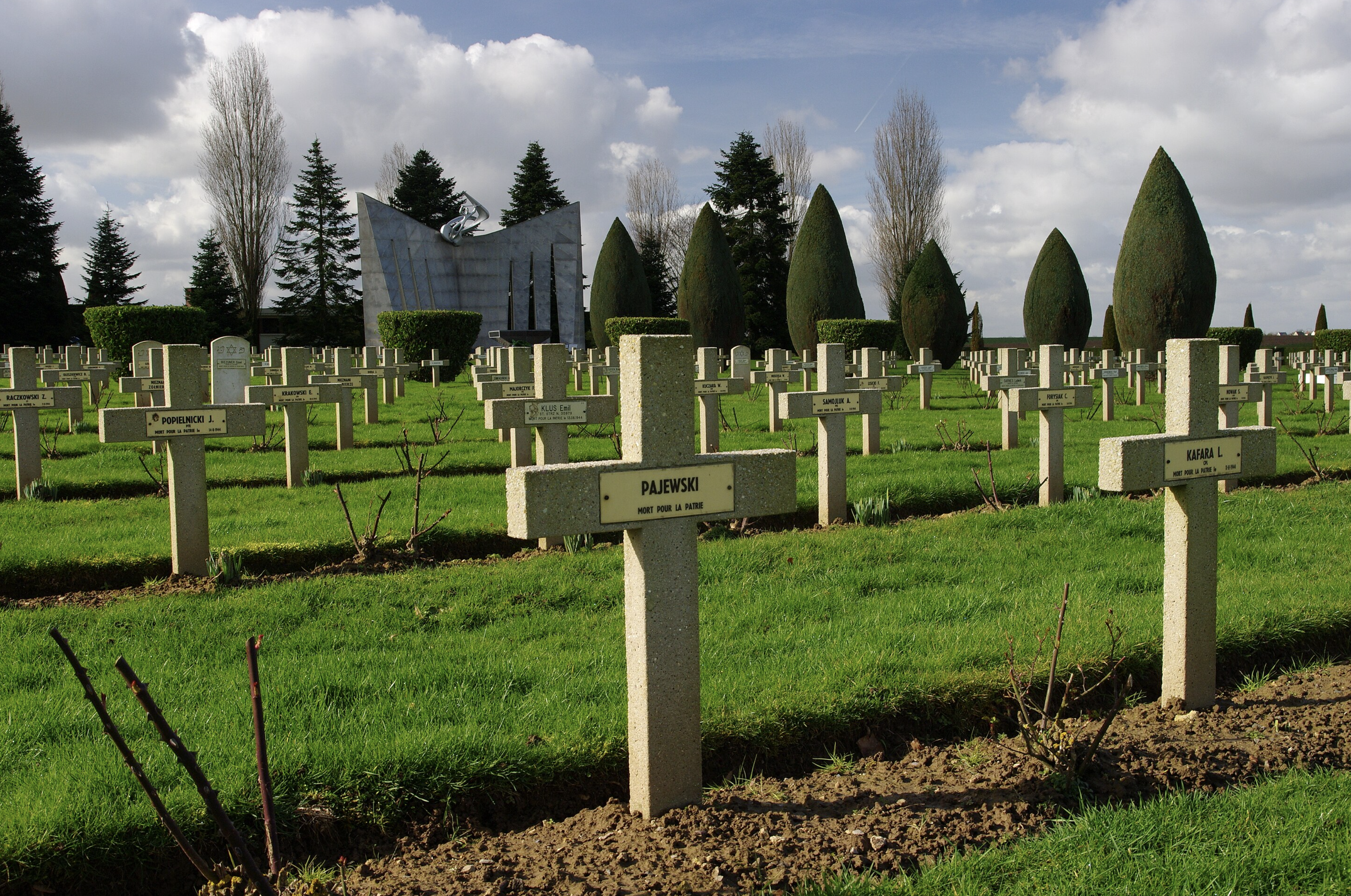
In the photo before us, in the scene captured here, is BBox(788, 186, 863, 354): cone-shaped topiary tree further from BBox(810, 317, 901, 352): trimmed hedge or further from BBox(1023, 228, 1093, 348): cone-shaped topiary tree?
BBox(1023, 228, 1093, 348): cone-shaped topiary tree

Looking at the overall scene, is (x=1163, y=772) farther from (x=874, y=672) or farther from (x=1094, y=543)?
(x=1094, y=543)

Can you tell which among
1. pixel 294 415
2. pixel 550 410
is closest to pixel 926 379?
pixel 294 415

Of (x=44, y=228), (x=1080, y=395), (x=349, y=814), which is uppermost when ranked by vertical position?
(x=44, y=228)

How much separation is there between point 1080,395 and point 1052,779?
20.3ft

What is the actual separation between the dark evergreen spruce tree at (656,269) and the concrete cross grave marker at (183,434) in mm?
42274

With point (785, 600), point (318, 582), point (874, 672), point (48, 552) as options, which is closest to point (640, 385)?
point (874, 672)

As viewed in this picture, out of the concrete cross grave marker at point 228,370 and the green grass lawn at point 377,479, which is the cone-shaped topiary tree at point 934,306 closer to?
the green grass lawn at point 377,479

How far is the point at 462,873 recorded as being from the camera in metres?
2.66

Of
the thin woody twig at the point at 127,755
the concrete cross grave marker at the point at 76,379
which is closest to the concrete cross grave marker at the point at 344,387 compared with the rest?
the concrete cross grave marker at the point at 76,379

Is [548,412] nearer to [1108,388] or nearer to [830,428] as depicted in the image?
[830,428]

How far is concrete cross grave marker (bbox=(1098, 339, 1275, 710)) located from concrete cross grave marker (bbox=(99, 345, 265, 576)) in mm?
5055

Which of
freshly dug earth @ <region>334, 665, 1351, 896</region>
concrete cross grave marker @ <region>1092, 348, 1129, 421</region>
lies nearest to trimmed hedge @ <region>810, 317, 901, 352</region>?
concrete cross grave marker @ <region>1092, 348, 1129, 421</region>

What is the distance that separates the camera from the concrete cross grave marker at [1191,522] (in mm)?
3893

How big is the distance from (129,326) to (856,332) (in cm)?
2042
